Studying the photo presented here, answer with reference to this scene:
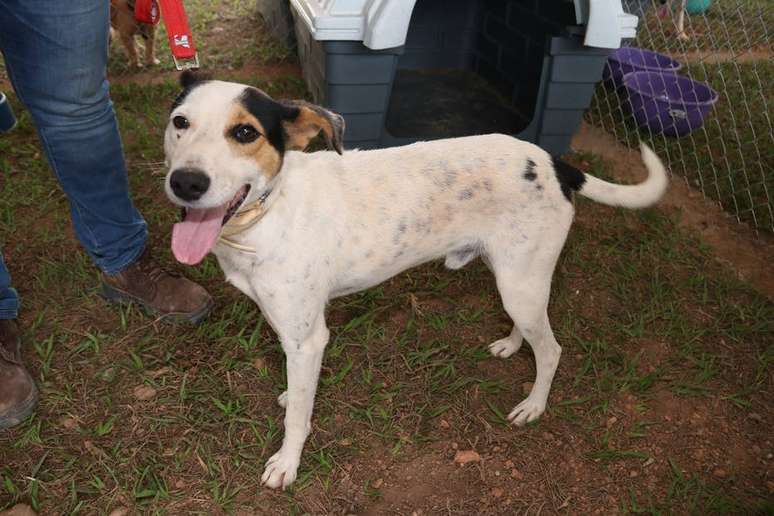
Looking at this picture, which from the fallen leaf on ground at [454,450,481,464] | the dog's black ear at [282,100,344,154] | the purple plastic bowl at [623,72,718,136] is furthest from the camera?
the purple plastic bowl at [623,72,718,136]

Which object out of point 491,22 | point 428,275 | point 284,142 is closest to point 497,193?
point 284,142

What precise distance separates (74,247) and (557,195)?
8.69ft

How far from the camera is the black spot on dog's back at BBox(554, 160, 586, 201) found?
238 centimetres

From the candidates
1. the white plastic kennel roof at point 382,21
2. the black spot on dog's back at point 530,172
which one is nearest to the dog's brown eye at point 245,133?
the black spot on dog's back at point 530,172

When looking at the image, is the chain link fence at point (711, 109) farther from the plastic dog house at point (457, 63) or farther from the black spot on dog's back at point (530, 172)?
the black spot on dog's back at point (530, 172)

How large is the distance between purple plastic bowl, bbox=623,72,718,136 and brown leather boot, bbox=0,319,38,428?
4478mm

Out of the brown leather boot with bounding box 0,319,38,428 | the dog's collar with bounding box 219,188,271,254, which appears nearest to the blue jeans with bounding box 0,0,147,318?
the brown leather boot with bounding box 0,319,38,428

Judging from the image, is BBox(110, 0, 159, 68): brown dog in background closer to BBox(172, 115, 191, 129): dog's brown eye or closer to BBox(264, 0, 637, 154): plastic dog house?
BBox(264, 0, 637, 154): plastic dog house

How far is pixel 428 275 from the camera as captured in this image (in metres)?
3.46

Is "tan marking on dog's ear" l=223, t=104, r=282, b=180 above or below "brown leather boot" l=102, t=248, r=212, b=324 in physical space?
above

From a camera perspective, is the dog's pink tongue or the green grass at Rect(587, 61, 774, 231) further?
the green grass at Rect(587, 61, 774, 231)

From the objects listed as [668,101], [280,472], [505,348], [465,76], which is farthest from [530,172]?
[465,76]

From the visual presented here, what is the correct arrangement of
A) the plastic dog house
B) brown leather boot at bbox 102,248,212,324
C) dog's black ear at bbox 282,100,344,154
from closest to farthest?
dog's black ear at bbox 282,100,344,154 < brown leather boot at bbox 102,248,212,324 < the plastic dog house

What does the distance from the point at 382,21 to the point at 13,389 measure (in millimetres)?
2619
